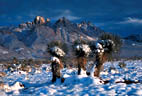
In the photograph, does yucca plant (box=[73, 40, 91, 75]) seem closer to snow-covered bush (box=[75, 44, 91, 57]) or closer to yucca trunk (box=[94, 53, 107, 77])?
snow-covered bush (box=[75, 44, 91, 57])

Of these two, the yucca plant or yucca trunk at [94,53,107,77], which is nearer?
yucca trunk at [94,53,107,77]

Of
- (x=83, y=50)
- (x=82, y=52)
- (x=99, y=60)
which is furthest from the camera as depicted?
(x=82, y=52)

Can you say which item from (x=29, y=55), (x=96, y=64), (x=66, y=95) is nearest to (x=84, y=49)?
Answer: (x=96, y=64)

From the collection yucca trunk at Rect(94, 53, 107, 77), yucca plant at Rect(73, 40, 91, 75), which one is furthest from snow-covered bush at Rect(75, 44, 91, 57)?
yucca trunk at Rect(94, 53, 107, 77)

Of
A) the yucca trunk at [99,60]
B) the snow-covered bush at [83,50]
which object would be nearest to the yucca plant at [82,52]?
the snow-covered bush at [83,50]

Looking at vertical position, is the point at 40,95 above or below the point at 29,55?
below

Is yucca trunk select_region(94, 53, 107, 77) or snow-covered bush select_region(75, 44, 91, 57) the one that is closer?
yucca trunk select_region(94, 53, 107, 77)

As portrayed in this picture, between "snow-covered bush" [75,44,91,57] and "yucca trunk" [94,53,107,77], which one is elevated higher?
"snow-covered bush" [75,44,91,57]

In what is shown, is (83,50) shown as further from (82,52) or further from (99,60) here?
(99,60)

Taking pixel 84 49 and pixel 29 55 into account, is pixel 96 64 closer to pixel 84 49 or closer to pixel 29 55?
pixel 84 49

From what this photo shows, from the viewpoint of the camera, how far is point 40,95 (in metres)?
10.3

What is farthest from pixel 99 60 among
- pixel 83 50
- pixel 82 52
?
pixel 82 52

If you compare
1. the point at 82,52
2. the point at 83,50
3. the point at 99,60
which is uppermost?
the point at 83,50

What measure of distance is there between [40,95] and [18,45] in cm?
18860
